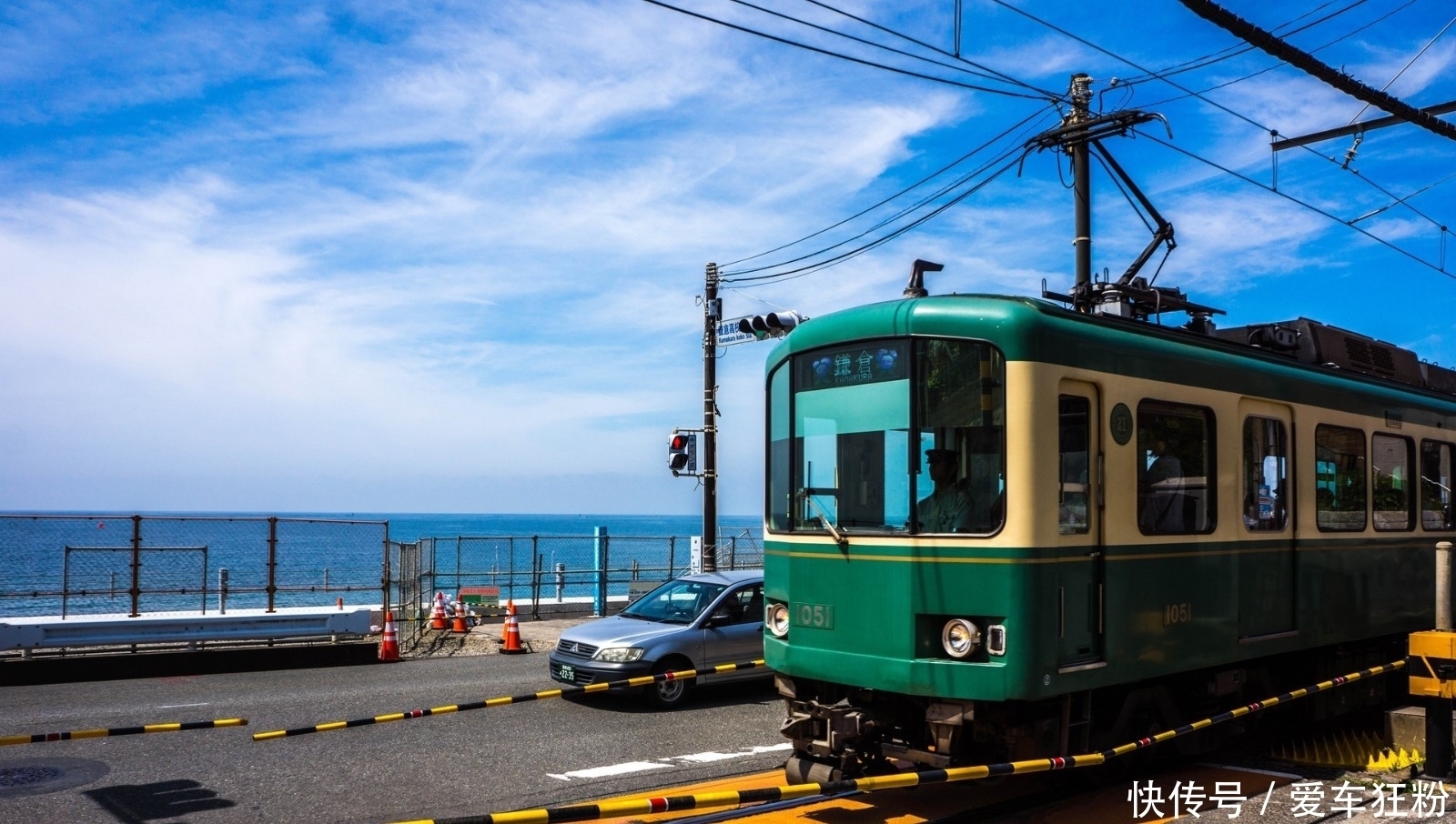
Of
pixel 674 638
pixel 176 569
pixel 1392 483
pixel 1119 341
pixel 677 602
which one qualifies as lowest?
pixel 176 569

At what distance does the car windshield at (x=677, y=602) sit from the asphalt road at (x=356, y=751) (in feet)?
3.24

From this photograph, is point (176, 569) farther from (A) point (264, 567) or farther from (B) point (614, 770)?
(B) point (614, 770)

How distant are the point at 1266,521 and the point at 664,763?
202 inches

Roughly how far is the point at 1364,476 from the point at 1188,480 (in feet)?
10.9

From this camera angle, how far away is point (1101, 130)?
14.4 meters

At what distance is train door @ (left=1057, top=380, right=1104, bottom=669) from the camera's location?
6.92 metres

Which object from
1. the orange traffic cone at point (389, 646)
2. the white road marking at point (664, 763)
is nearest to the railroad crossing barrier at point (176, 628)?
the orange traffic cone at point (389, 646)

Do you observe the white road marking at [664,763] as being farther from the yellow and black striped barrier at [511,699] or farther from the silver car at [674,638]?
the silver car at [674,638]

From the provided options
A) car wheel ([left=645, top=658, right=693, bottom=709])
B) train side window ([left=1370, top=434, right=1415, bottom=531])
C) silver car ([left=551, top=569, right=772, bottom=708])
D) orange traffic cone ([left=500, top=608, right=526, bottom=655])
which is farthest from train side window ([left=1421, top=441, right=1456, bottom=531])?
orange traffic cone ([left=500, top=608, right=526, bottom=655])

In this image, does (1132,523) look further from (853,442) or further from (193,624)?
(193,624)

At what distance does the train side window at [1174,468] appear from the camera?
25.1ft

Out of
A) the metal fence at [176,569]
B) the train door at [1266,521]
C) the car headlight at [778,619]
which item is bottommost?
the metal fence at [176,569]

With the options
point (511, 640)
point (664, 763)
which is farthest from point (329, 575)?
point (664, 763)

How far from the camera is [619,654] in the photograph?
12461 mm
